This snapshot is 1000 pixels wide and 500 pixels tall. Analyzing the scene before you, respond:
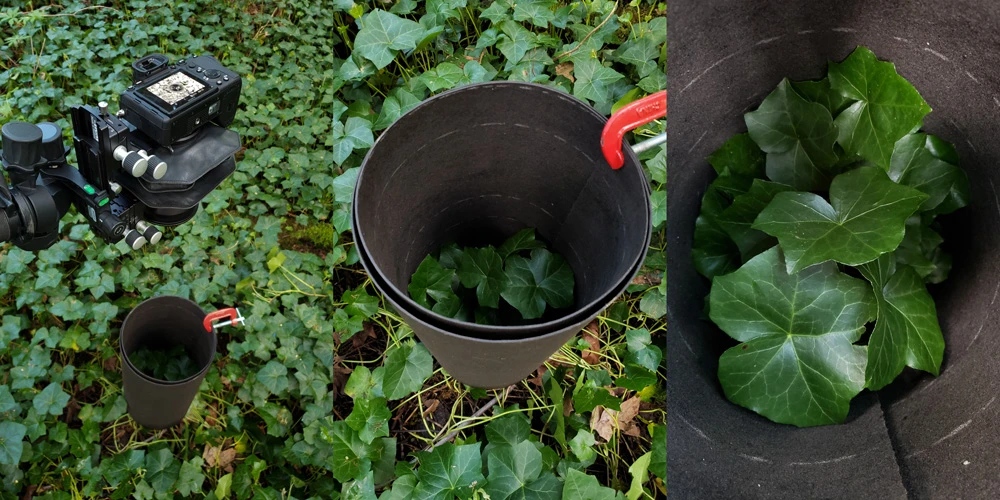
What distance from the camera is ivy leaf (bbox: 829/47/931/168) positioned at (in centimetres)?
98

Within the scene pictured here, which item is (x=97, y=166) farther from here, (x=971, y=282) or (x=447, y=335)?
(x=971, y=282)

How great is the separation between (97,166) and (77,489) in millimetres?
1185

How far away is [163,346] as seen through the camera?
231 centimetres

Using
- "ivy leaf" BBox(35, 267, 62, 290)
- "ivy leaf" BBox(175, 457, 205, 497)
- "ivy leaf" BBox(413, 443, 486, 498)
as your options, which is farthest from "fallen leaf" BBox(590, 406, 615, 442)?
"ivy leaf" BBox(35, 267, 62, 290)

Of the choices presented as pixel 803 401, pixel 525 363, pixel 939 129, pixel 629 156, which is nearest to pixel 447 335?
pixel 525 363

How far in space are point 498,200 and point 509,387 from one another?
454 millimetres

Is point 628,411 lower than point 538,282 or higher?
lower

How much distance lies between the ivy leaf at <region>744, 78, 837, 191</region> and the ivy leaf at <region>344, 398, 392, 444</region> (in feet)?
3.01

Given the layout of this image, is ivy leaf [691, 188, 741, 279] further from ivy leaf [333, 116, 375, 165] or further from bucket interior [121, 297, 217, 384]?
bucket interior [121, 297, 217, 384]

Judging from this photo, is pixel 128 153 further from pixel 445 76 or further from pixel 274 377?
pixel 274 377

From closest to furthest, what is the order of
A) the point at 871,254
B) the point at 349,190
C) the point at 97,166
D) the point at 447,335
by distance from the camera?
the point at 871,254, the point at 447,335, the point at 97,166, the point at 349,190

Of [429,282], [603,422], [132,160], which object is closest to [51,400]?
[132,160]

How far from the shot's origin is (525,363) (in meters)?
1.26

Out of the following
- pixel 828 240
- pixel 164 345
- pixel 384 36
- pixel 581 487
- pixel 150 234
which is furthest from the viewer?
pixel 164 345
